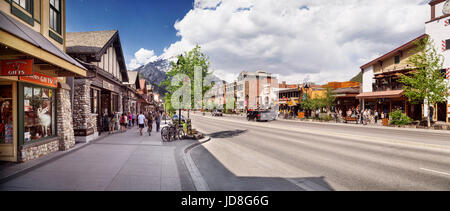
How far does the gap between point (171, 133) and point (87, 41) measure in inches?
338

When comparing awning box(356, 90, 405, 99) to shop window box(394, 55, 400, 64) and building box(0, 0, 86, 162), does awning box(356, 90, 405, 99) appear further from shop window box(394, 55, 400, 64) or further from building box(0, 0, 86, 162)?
building box(0, 0, 86, 162)

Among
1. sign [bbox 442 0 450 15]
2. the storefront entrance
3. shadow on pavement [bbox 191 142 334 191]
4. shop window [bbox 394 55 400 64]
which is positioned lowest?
shadow on pavement [bbox 191 142 334 191]

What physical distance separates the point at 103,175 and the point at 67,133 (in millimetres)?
5737

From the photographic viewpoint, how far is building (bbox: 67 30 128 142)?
12047 millimetres

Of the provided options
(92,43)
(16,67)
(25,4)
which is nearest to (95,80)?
(92,43)

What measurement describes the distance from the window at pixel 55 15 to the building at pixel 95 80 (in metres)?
2.15

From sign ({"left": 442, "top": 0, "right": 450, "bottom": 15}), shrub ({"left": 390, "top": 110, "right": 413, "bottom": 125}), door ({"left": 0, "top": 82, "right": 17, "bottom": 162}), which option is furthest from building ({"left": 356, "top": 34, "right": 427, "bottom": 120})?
door ({"left": 0, "top": 82, "right": 17, "bottom": 162})

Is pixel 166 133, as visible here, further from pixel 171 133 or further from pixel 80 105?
pixel 80 105

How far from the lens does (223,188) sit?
209 inches

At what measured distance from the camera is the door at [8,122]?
7137mm

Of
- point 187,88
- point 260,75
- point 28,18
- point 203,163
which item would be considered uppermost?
point 260,75
